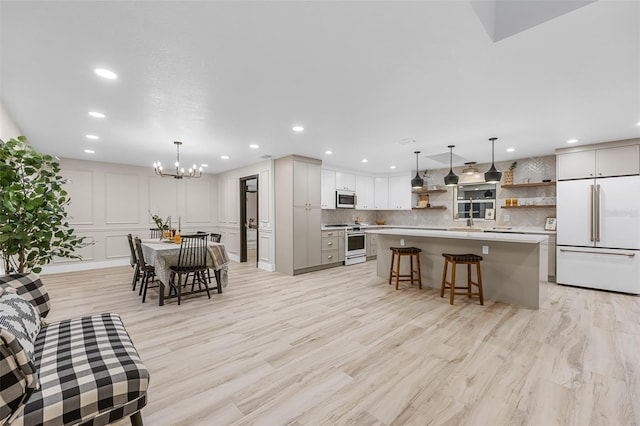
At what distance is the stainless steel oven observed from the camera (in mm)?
6734

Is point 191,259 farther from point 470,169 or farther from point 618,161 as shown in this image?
point 618,161

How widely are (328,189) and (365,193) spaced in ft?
4.85

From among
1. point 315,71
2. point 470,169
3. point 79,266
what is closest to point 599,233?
point 470,169

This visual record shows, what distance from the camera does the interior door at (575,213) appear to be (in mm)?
4590

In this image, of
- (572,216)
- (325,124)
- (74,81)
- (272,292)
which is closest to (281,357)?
(272,292)

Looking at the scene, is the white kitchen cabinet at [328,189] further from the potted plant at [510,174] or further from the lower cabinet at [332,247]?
the potted plant at [510,174]

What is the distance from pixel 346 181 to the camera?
7375 mm

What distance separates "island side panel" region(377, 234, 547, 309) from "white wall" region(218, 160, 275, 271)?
10.3ft

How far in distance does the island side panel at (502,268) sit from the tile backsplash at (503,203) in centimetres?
236

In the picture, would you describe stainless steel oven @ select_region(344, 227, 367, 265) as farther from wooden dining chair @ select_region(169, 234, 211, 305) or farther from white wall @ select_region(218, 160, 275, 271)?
wooden dining chair @ select_region(169, 234, 211, 305)

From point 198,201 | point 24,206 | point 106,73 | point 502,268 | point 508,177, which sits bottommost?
point 502,268

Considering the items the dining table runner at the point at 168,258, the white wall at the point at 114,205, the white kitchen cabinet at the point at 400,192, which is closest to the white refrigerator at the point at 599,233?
the white kitchen cabinet at the point at 400,192

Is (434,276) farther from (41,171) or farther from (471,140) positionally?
(41,171)

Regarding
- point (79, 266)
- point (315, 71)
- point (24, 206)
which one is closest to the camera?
point (24, 206)
